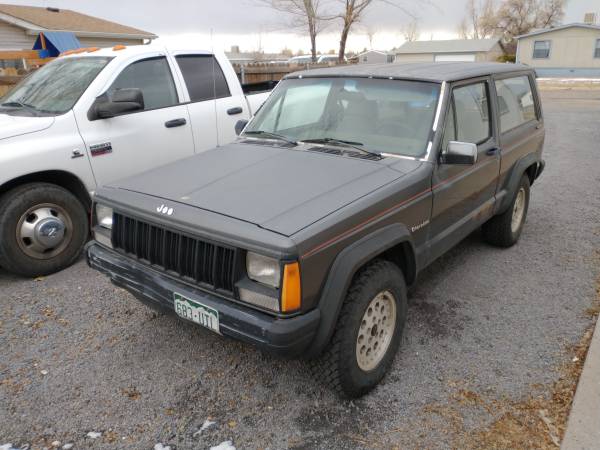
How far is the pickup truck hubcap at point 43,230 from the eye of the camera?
433cm

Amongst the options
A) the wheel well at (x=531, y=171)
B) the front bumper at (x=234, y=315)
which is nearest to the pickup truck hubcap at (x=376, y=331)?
the front bumper at (x=234, y=315)

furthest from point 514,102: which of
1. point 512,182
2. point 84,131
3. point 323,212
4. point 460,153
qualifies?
point 84,131

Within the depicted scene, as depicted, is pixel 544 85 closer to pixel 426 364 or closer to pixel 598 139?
pixel 598 139

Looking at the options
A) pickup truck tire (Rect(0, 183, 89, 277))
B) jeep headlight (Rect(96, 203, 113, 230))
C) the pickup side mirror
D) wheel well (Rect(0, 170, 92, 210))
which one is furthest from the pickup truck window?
jeep headlight (Rect(96, 203, 113, 230))

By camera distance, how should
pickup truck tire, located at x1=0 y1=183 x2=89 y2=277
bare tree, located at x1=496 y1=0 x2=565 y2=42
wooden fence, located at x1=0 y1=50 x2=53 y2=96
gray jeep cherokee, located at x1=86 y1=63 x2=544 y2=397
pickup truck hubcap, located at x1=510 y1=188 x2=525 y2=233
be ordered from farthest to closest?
bare tree, located at x1=496 y1=0 x2=565 y2=42, wooden fence, located at x1=0 y1=50 x2=53 y2=96, pickup truck hubcap, located at x1=510 y1=188 x2=525 y2=233, pickup truck tire, located at x1=0 y1=183 x2=89 y2=277, gray jeep cherokee, located at x1=86 y1=63 x2=544 y2=397

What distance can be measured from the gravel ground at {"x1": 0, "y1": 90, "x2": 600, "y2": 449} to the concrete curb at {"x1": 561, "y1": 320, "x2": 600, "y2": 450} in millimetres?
171

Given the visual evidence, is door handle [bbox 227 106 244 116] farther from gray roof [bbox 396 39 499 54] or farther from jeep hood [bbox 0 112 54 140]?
gray roof [bbox 396 39 499 54]

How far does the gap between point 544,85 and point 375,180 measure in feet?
104

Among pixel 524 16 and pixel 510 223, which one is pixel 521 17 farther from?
pixel 510 223

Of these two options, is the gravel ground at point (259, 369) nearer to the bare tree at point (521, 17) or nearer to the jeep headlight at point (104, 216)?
the jeep headlight at point (104, 216)

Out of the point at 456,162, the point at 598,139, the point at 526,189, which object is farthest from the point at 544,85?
the point at 456,162

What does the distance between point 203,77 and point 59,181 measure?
206cm

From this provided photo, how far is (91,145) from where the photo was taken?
4688mm

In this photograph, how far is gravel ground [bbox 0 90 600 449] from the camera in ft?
8.80
